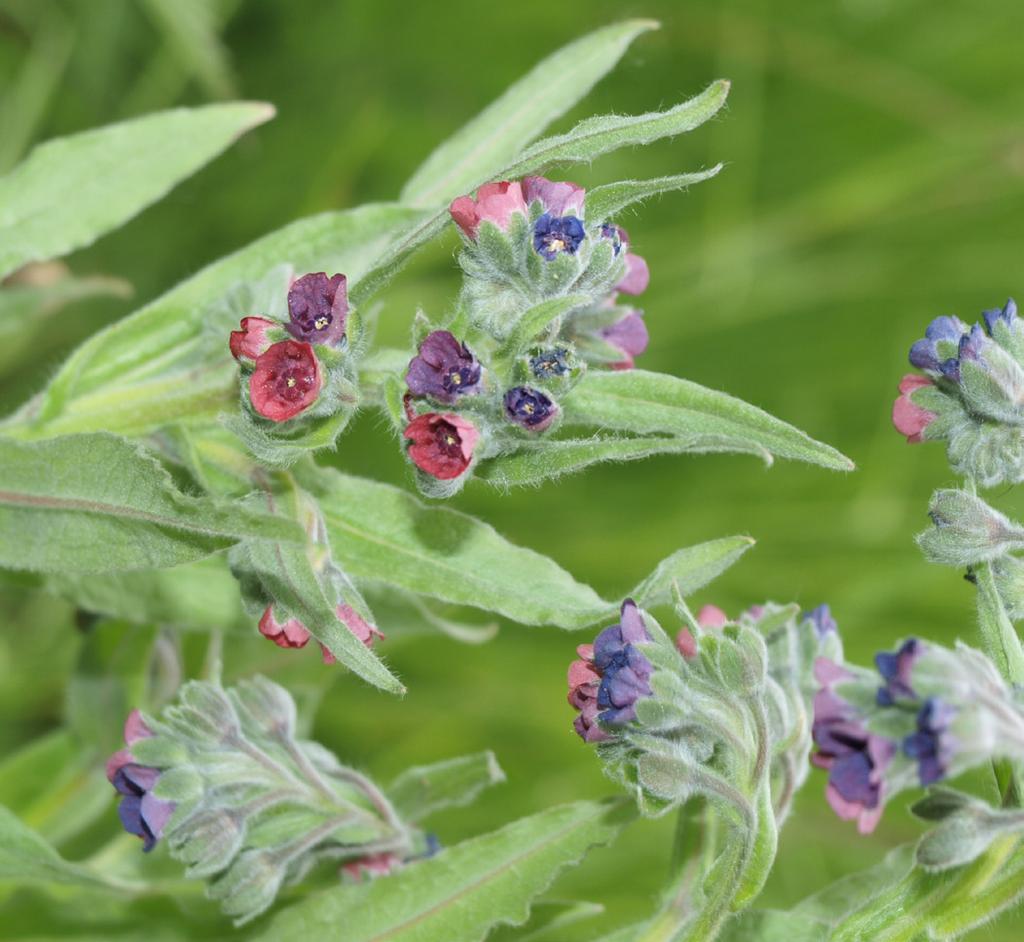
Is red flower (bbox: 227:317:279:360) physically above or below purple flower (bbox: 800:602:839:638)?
above

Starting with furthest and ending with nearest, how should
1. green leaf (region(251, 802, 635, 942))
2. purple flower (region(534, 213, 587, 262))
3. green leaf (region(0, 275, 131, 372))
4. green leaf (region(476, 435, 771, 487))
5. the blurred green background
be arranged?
1. the blurred green background
2. green leaf (region(0, 275, 131, 372))
3. green leaf (region(251, 802, 635, 942))
4. purple flower (region(534, 213, 587, 262))
5. green leaf (region(476, 435, 771, 487))

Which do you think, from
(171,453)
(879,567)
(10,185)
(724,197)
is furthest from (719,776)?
(724,197)

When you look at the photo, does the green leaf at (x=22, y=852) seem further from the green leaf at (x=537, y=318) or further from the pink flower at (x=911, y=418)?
the pink flower at (x=911, y=418)

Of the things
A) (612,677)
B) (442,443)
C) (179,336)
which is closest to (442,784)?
(612,677)

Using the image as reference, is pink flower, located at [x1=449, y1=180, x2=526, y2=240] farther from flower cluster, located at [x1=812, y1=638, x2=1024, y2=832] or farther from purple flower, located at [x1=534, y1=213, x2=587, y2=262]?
flower cluster, located at [x1=812, y1=638, x2=1024, y2=832]

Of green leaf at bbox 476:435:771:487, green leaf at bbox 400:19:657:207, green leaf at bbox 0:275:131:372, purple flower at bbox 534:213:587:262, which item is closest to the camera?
green leaf at bbox 476:435:771:487

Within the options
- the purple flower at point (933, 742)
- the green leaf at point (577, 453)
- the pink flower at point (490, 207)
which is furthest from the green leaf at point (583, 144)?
the purple flower at point (933, 742)

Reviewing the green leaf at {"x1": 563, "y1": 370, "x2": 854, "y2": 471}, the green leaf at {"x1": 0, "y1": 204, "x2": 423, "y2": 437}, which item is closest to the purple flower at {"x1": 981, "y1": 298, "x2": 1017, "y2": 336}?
the green leaf at {"x1": 563, "y1": 370, "x2": 854, "y2": 471}

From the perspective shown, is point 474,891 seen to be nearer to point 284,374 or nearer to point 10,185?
point 284,374
